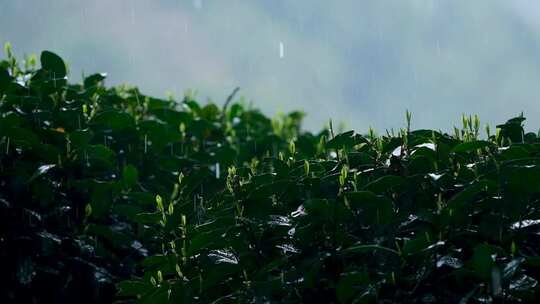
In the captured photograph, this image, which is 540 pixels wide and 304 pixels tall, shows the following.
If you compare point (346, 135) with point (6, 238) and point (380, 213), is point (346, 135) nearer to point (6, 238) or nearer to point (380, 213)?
point (380, 213)

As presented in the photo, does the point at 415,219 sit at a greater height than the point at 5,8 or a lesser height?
lesser

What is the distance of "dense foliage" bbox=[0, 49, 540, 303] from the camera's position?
305 cm

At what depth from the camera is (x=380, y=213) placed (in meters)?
3.16

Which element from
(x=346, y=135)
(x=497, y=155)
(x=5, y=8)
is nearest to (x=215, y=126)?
(x=346, y=135)

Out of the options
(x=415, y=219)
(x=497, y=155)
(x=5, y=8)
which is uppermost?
(x=5, y=8)

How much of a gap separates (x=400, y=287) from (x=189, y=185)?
113cm

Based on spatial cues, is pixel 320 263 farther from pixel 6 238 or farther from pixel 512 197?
pixel 6 238

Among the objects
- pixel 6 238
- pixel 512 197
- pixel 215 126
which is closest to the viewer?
pixel 512 197

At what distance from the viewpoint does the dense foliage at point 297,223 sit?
10.0 feet

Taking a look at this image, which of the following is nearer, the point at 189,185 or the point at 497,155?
the point at 497,155

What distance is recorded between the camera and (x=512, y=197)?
307 cm

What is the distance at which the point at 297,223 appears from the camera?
330cm

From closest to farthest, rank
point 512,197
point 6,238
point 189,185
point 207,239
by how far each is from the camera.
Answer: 1. point 512,197
2. point 207,239
3. point 189,185
4. point 6,238

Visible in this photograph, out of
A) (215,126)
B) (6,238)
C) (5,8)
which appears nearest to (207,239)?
(6,238)
